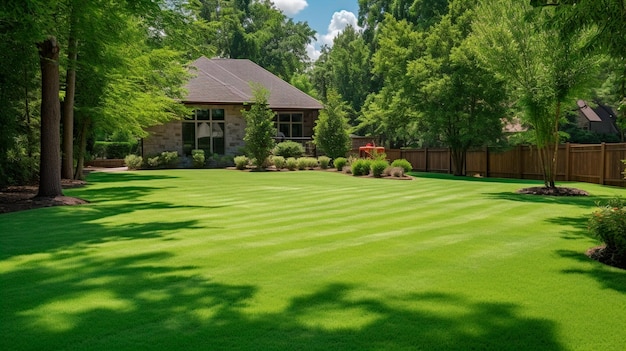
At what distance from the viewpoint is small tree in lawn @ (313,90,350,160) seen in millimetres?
30844

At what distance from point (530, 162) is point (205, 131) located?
21194 millimetres

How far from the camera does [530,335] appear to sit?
12.6 feet

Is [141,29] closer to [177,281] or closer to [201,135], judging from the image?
[177,281]

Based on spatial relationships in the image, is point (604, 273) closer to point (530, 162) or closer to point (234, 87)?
point (530, 162)

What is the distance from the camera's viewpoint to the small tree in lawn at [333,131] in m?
30.8

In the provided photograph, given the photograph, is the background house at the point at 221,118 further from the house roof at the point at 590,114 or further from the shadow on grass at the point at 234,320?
the shadow on grass at the point at 234,320

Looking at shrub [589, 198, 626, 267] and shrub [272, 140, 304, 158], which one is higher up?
shrub [272, 140, 304, 158]

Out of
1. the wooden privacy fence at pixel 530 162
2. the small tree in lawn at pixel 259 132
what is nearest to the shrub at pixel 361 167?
the small tree in lawn at pixel 259 132

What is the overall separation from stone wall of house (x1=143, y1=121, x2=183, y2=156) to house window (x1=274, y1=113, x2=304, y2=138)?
23.7ft

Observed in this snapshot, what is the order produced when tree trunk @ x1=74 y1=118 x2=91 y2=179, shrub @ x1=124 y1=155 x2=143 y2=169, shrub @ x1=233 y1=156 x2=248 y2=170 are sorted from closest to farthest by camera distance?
tree trunk @ x1=74 y1=118 x2=91 y2=179, shrub @ x1=233 y1=156 x2=248 y2=170, shrub @ x1=124 y1=155 x2=143 y2=169

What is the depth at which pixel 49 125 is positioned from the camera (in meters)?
13.2

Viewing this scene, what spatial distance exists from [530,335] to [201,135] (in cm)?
3346

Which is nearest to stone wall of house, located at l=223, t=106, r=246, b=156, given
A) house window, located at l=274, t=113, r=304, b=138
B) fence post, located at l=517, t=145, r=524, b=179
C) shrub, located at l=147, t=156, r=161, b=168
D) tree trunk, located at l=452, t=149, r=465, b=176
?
house window, located at l=274, t=113, r=304, b=138

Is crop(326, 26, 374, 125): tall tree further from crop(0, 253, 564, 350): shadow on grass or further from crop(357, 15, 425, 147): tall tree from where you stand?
crop(0, 253, 564, 350): shadow on grass
